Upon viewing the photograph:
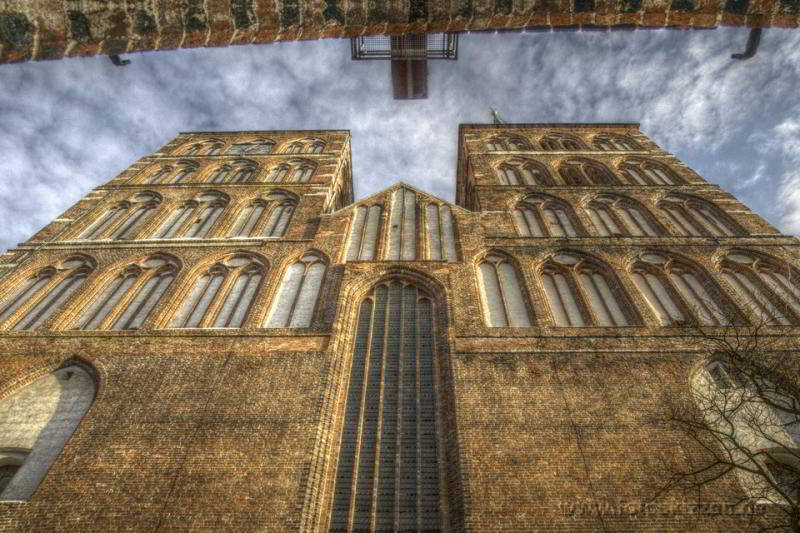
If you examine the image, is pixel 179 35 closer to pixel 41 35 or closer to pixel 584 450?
pixel 41 35

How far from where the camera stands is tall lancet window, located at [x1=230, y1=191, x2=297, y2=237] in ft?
45.1

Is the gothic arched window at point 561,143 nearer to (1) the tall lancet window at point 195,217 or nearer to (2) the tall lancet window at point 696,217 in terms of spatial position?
(2) the tall lancet window at point 696,217

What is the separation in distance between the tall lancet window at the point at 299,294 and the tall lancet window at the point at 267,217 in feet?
7.26

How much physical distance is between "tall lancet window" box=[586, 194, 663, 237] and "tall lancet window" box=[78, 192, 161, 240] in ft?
49.0

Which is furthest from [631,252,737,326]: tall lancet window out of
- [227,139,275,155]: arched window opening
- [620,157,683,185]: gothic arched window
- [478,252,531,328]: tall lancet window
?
[227,139,275,155]: arched window opening

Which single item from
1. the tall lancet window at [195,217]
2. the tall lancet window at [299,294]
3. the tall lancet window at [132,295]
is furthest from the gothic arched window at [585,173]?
the tall lancet window at [132,295]

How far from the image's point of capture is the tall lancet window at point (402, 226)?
39.7 feet

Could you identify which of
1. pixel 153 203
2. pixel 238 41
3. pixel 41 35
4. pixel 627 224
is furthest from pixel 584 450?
pixel 153 203

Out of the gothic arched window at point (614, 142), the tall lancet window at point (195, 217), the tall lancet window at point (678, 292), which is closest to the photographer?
the tall lancet window at point (678, 292)

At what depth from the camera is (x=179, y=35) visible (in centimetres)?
331

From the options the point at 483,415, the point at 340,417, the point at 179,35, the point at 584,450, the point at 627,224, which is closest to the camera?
the point at 179,35

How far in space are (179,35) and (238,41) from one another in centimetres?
43

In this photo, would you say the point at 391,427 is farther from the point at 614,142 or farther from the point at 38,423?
the point at 614,142

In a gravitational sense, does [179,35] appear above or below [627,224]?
below
